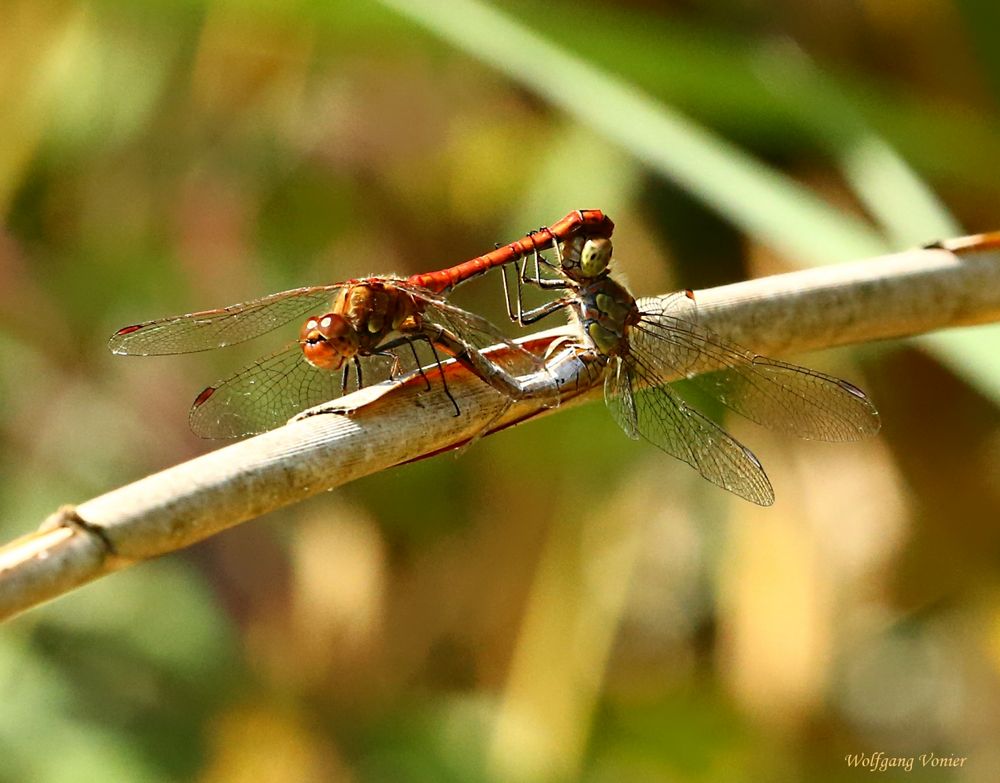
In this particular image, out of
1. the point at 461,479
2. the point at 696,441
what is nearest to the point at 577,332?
the point at 696,441

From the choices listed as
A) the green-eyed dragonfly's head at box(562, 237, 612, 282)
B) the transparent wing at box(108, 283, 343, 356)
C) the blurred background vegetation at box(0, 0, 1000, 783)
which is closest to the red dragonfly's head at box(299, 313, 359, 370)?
the transparent wing at box(108, 283, 343, 356)

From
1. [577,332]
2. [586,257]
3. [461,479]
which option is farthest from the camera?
[461,479]

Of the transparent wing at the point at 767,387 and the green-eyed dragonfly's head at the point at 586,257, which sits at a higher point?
the green-eyed dragonfly's head at the point at 586,257

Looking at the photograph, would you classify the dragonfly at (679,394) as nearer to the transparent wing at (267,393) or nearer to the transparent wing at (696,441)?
the transparent wing at (696,441)

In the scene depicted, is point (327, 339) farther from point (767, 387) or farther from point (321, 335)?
point (767, 387)

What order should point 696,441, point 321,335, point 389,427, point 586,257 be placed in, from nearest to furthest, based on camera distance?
point 389,427
point 321,335
point 696,441
point 586,257

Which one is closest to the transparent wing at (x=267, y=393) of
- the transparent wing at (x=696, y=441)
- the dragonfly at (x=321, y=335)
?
the dragonfly at (x=321, y=335)

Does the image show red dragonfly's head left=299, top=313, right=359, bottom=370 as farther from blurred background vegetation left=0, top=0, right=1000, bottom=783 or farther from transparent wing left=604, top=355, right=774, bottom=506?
blurred background vegetation left=0, top=0, right=1000, bottom=783
